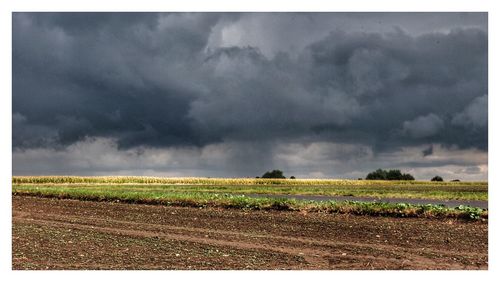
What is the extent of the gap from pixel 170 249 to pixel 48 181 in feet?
233

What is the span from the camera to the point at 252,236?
14.8m

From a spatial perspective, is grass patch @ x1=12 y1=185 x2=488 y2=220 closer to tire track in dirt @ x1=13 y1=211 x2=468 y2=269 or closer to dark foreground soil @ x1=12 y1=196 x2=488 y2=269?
dark foreground soil @ x1=12 y1=196 x2=488 y2=269

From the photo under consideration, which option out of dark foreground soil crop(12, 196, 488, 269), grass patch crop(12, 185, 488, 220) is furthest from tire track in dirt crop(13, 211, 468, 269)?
grass patch crop(12, 185, 488, 220)

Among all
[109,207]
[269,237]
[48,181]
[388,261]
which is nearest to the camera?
[388,261]

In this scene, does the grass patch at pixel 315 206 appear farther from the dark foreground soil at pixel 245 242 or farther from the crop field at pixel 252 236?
the dark foreground soil at pixel 245 242

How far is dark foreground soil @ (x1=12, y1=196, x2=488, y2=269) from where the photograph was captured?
11336 millimetres

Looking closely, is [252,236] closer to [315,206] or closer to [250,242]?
[250,242]

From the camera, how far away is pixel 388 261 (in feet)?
37.9

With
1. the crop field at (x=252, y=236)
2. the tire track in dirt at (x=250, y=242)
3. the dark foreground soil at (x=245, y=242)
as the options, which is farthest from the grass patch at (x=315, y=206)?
the tire track in dirt at (x=250, y=242)

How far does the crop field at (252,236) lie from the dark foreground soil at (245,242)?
29mm

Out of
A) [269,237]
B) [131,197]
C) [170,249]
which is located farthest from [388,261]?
[131,197]

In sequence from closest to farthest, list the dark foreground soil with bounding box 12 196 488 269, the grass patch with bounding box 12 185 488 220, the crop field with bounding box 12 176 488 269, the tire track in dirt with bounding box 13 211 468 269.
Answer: the dark foreground soil with bounding box 12 196 488 269 < the crop field with bounding box 12 176 488 269 < the tire track in dirt with bounding box 13 211 468 269 < the grass patch with bounding box 12 185 488 220

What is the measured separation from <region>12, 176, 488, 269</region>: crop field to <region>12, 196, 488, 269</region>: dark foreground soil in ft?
0.09

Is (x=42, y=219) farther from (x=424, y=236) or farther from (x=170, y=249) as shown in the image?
(x=424, y=236)
